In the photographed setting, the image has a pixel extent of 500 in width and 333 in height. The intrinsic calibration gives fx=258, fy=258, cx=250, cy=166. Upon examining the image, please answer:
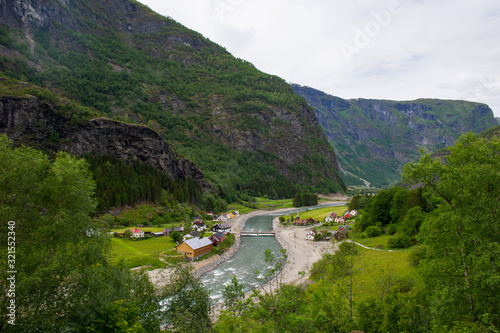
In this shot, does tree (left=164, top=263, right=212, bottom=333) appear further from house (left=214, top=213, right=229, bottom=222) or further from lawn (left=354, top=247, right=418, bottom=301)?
house (left=214, top=213, right=229, bottom=222)

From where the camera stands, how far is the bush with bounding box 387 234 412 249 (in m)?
38.1

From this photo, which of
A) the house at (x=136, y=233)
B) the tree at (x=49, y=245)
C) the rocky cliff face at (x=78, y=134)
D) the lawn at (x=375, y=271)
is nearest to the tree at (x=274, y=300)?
the lawn at (x=375, y=271)

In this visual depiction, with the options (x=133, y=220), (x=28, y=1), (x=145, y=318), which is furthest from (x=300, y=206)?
(x=28, y=1)

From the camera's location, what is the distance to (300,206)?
153 meters

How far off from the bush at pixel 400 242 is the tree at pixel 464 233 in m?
29.5

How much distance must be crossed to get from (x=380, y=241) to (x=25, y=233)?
158 ft

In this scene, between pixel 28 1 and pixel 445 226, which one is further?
pixel 28 1

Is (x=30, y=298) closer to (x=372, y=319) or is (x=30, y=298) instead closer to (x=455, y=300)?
(x=372, y=319)

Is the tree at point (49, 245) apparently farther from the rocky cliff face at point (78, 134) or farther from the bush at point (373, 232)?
the rocky cliff face at point (78, 134)

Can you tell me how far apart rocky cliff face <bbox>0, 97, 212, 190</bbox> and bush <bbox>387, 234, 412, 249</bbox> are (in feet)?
298

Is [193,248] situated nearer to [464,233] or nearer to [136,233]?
[136,233]

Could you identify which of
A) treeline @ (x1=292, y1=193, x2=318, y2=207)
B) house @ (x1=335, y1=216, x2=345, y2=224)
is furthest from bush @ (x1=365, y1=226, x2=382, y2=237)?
treeline @ (x1=292, y1=193, x2=318, y2=207)

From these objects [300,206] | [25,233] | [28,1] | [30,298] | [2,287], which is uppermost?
[28,1]

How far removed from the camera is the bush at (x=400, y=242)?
38.1 m
